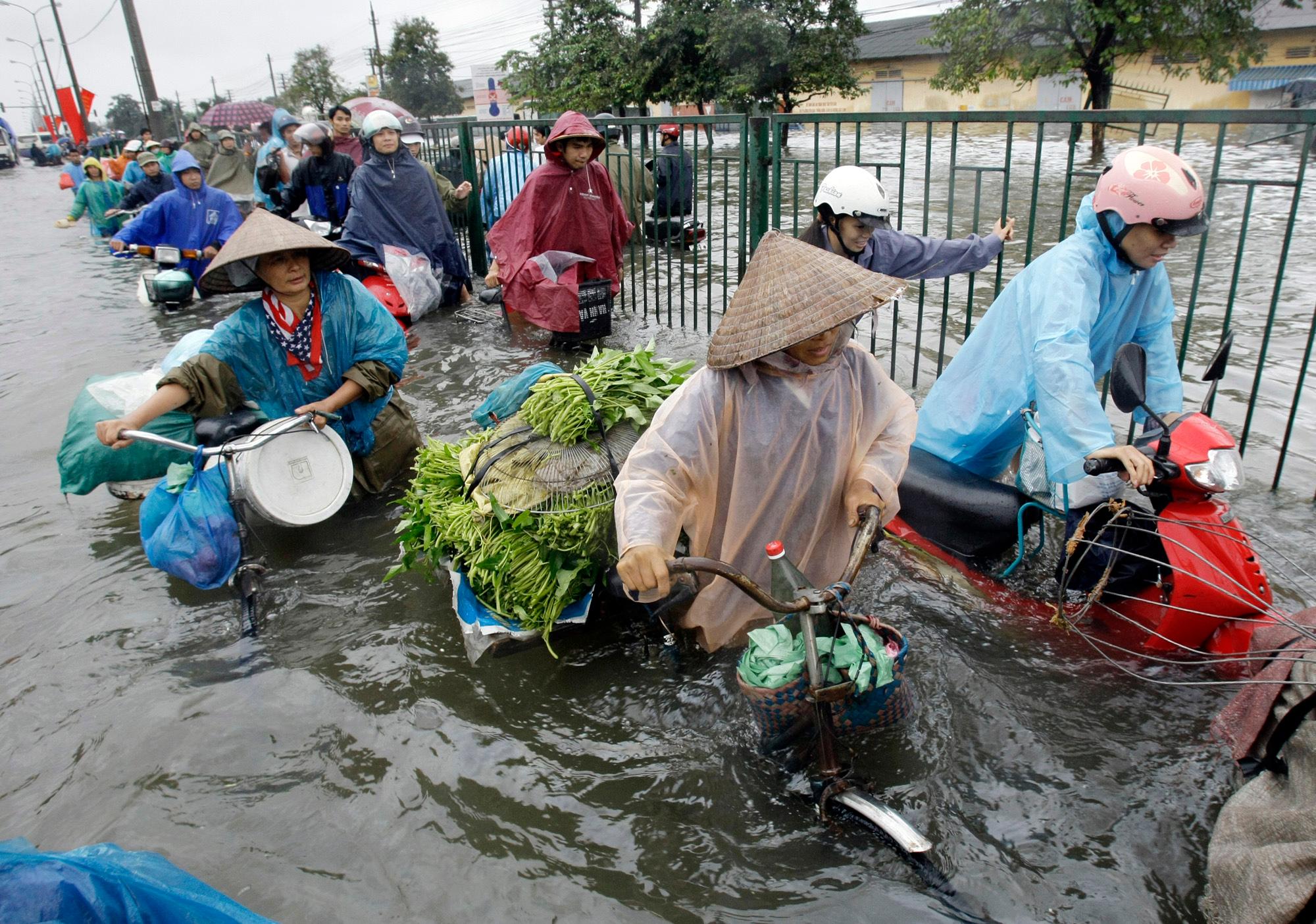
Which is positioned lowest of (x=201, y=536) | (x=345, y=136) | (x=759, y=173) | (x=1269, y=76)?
(x=201, y=536)

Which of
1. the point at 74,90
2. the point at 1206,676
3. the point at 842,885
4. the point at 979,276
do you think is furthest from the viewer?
the point at 74,90

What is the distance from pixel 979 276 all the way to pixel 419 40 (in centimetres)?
4471

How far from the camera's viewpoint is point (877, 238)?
472 cm

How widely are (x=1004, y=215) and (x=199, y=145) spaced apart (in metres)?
21.1

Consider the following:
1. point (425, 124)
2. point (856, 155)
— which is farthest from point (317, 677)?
point (425, 124)

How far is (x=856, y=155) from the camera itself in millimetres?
5180

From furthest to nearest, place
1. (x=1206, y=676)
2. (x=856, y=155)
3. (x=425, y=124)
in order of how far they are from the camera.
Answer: (x=425, y=124)
(x=856, y=155)
(x=1206, y=676)

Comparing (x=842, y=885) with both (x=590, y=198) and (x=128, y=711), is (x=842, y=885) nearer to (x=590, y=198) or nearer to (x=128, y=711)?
(x=128, y=711)

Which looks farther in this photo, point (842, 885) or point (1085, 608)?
point (1085, 608)

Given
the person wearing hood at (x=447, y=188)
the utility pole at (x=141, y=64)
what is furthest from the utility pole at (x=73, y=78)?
the person wearing hood at (x=447, y=188)

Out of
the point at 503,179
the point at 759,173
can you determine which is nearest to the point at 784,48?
the point at 503,179

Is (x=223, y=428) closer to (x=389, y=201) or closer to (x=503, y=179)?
(x=389, y=201)

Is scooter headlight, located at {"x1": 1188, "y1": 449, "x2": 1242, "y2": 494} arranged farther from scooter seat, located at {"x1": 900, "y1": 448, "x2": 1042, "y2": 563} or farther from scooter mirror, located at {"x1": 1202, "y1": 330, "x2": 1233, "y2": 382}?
scooter seat, located at {"x1": 900, "y1": 448, "x2": 1042, "y2": 563}

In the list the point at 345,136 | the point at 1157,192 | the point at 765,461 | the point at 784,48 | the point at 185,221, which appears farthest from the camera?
the point at 784,48
